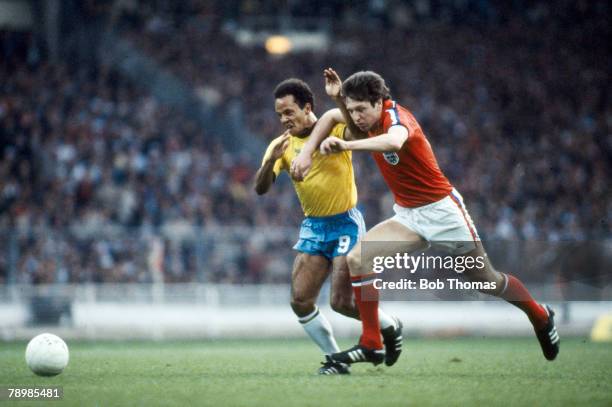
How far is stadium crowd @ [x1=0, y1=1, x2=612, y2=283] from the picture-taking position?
18031 mm

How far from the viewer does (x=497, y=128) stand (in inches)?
999

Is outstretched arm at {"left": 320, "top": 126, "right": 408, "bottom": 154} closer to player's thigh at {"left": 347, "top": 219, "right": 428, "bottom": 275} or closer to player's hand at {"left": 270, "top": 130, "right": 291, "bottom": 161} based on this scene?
player's thigh at {"left": 347, "top": 219, "right": 428, "bottom": 275}

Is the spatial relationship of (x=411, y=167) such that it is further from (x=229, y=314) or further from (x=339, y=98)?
(x=229, y=314)

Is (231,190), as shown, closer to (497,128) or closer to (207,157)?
(207,157)

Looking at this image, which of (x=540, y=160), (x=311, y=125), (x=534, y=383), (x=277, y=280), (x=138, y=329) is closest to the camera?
(x=534, y=383)

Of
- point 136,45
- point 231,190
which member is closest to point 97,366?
point 231,190

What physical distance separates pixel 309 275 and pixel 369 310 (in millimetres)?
766

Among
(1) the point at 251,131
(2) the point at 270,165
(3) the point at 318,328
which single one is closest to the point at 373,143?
(2) the point at 270,165

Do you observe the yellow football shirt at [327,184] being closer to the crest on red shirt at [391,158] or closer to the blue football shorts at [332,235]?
the blue football shorts at [332,235]

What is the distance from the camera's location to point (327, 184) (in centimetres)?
852

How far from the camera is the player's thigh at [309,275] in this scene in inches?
334

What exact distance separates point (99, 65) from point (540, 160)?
11.2m

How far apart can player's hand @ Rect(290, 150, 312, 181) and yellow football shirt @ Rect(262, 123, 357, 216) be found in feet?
1.75

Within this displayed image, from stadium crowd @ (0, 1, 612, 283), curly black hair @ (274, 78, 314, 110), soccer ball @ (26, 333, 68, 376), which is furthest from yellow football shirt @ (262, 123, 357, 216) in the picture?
stadium crowd @ (0, 1, 612, 283)
